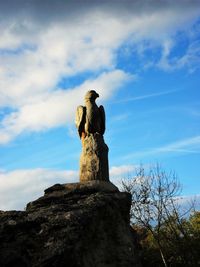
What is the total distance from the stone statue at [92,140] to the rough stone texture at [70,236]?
6.25 metres

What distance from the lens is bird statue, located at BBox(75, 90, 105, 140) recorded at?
53.4 ft

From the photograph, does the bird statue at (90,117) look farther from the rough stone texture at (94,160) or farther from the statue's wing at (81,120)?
the rough stone texture at (94,160)

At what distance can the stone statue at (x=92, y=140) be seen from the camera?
50.2 feet

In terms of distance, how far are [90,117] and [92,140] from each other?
90 centimetres

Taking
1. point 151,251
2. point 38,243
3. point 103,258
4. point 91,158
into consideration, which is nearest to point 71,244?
point 38,243

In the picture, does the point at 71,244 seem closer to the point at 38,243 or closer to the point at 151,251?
the point at 38,243

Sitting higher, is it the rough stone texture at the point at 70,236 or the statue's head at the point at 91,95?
the statue's head at the point at 91,95

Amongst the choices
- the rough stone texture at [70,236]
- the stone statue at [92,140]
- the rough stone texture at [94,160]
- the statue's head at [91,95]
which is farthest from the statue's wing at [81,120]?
the rough stone texture at [70,236]

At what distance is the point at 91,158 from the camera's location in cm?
1549

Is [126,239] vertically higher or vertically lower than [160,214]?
lower

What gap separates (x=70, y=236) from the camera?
271 inches

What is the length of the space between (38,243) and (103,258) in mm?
1278

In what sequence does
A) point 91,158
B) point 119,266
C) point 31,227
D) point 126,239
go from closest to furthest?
point 31,227
point 119,266
point 126,239
point 91,158

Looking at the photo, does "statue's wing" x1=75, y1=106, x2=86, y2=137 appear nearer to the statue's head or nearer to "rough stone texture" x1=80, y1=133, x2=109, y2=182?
the statue's head
